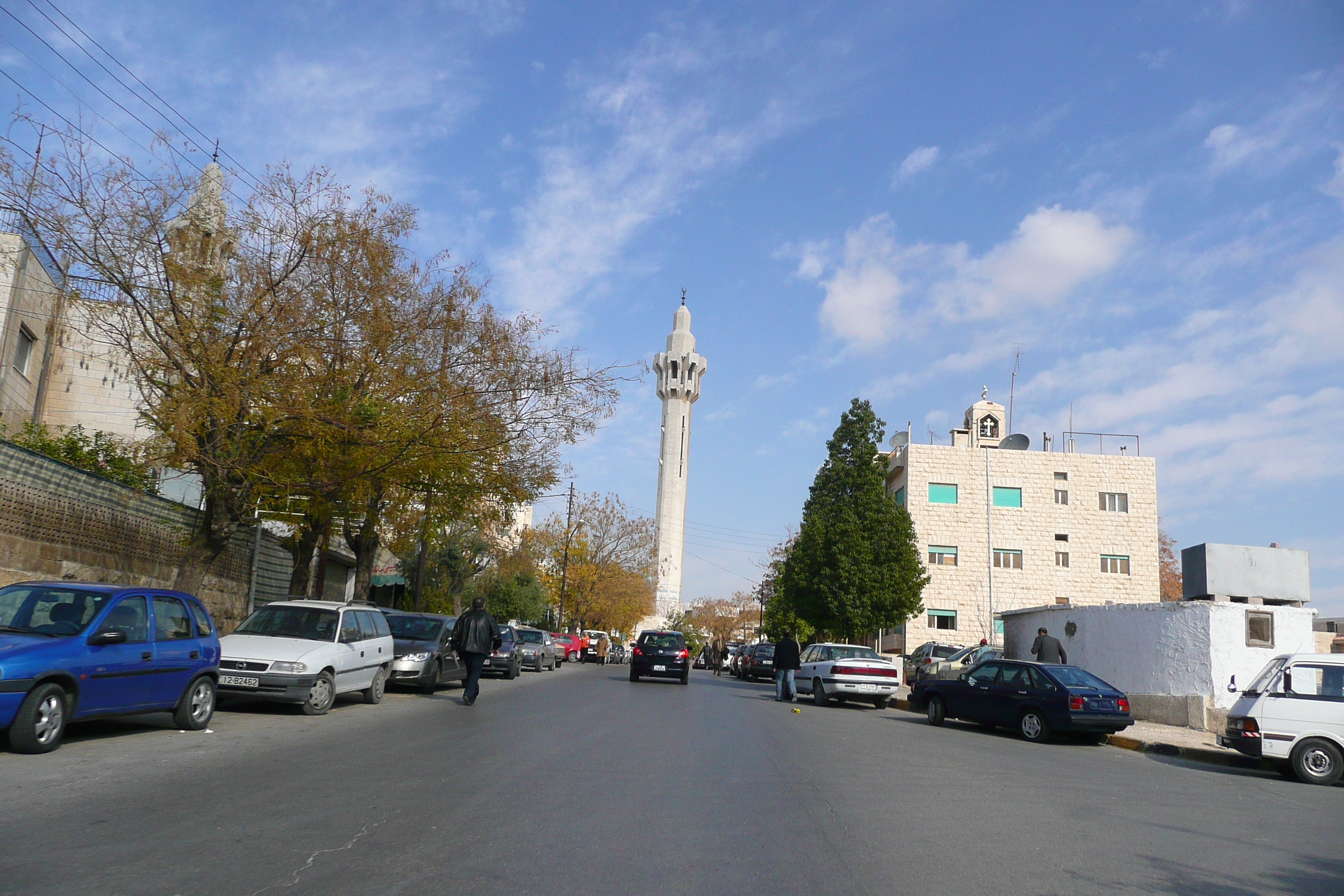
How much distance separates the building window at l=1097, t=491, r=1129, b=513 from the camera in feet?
163

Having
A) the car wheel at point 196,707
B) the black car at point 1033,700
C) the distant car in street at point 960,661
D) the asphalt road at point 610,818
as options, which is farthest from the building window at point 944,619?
the car wheel at point 196,707

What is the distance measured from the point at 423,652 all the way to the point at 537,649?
15.8 meters

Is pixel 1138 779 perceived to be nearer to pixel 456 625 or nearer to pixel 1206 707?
pixel 1206 707

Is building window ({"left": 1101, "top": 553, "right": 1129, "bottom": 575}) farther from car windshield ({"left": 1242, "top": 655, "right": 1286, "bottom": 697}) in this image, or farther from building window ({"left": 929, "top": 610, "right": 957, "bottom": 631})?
car windshield ({"left": 1242, "top": 655, "right": 1286, "bottom": 697})

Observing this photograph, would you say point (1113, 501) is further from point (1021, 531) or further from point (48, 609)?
point (48, 609)

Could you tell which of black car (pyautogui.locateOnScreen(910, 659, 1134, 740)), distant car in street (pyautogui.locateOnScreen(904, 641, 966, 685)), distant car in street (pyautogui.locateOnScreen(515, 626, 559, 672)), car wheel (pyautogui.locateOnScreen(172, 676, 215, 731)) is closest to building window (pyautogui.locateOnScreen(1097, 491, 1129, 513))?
distant car in street (pyautogui.locateOnScreen(904, 641, 966, 685))

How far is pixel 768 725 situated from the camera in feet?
52.1

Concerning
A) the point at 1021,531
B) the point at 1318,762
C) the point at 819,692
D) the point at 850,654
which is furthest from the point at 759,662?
the point at 1318,762

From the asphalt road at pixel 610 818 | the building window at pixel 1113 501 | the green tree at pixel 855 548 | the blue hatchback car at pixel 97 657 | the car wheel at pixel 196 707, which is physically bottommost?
the asphalt road at pixel 610 818

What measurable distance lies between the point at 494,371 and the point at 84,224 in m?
7.27

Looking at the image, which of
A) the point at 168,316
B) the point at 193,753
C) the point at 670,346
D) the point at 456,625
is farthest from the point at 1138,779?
the point at 670,346

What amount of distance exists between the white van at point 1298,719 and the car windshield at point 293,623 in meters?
12.8

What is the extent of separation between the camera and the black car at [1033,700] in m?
15.7

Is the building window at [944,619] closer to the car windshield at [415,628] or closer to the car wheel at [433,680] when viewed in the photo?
the car windshield at [415,628]
